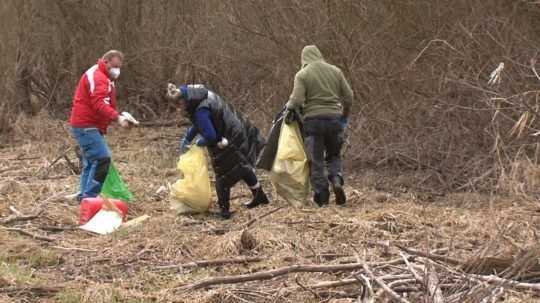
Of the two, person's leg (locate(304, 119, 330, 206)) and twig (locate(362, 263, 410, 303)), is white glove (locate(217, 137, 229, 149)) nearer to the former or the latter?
person's leg (locate(304, 119, 330, 206))

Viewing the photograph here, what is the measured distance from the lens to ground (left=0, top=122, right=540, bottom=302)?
18.5 ft

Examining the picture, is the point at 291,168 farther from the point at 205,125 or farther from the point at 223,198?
the point at 205,125

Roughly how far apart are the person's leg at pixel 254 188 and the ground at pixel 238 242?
0.09 meters

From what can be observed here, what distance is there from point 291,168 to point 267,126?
4.30 meters

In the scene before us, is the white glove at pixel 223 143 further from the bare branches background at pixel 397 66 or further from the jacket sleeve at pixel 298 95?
the bare branches background at pixel 397 66

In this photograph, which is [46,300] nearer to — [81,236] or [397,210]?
[81,236]

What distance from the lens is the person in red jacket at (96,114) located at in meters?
8.49

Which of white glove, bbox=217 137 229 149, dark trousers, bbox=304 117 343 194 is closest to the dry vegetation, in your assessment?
dark trousers, bbox=304 117 343 194

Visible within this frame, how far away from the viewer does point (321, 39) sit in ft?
37.2

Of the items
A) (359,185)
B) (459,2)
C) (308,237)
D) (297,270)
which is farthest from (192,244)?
(459,2)

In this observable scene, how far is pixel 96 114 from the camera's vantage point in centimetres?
868

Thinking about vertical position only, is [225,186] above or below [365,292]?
below

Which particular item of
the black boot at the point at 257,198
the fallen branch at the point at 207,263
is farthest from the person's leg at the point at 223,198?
the fallen branch at the point at 207,263

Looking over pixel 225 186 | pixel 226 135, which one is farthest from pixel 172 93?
pixel 225 186
